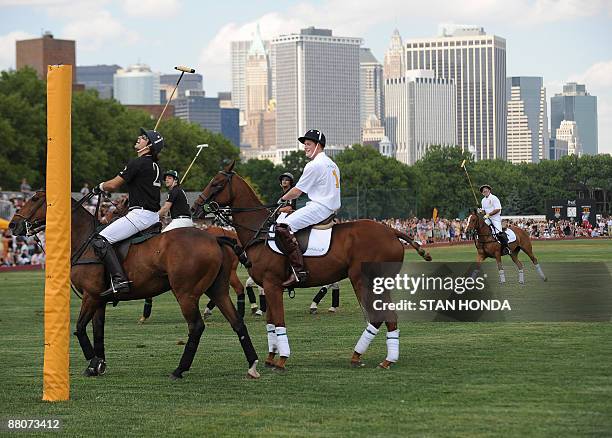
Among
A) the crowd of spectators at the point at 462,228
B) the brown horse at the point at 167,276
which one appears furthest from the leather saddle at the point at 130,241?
the crowd of spectators at the point at 462,228

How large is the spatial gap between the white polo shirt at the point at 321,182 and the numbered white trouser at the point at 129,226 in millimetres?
1932

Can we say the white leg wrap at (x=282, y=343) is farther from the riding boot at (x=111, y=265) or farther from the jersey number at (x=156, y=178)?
the jersey number at (x=156, y=178)

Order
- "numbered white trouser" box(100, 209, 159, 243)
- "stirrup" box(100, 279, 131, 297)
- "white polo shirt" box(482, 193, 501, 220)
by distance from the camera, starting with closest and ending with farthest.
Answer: "stirrup" box(100, 279, 131, 297), "numbered white trouser" box(100, 209, 159, 243), "white polo shirt" box(482, 193, 501, 220)

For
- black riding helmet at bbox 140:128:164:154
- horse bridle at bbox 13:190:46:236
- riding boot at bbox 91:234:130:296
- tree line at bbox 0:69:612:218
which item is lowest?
riding boot at bbox 91:234:130:296

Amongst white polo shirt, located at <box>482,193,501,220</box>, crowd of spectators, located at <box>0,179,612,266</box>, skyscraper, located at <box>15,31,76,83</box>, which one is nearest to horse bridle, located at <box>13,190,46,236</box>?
white polo shirt, located at <box>482,193,501,220</box>

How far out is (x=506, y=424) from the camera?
452 inches

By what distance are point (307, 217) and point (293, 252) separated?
0.50 m

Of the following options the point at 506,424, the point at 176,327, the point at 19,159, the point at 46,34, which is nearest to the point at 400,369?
the point at 506,424

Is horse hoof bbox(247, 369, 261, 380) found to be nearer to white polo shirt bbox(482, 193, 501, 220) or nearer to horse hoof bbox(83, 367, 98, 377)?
horse hoof bbox(83, 367, 98, 377)

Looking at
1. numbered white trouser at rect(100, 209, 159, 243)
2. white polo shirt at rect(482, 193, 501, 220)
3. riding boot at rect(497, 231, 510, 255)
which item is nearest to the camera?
numbered white trouser at rect(100, 209, 159, 243)

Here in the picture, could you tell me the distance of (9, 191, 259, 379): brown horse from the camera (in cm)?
1533

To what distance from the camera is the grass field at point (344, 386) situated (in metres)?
11.8

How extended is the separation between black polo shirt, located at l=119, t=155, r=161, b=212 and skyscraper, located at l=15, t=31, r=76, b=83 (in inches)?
6836

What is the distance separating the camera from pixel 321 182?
16094 millimetres
